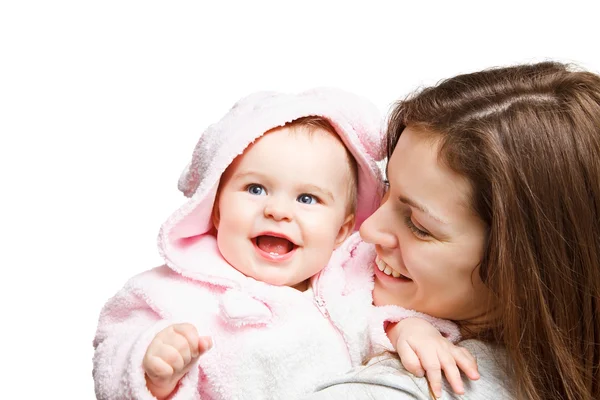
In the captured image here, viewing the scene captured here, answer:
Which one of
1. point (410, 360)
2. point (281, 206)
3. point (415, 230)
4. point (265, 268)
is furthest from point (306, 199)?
point (410, 360)

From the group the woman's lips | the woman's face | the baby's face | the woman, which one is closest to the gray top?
the woman

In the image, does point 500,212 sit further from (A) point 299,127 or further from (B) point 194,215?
(B) point 194,215

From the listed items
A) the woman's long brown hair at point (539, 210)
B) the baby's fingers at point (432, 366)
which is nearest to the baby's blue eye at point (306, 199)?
the woman's long brown hair at point (539, 210)

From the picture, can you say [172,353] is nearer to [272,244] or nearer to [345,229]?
[272,244]

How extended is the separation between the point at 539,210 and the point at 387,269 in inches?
16.8

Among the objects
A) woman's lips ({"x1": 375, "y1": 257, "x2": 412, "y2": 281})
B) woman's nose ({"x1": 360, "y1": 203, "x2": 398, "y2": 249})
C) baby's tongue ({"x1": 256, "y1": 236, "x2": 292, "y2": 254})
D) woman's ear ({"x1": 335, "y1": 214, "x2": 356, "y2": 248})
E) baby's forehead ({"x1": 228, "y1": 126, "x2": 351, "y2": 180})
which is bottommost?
woman's lips ({"x1": 375, "y1": 257, "x2": 412, "y2": 281})

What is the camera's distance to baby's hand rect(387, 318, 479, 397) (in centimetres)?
187

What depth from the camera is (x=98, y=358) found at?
2152 mm

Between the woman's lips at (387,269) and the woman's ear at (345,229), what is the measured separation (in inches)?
6.7

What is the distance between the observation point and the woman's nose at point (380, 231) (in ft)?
6.77

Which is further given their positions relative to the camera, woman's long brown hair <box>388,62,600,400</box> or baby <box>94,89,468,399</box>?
baby <box>94,89,468,399</box>

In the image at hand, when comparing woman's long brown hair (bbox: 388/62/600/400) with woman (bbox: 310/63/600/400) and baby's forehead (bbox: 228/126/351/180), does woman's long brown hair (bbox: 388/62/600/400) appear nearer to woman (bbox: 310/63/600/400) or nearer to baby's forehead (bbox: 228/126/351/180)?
woman (bbox: 310/63/600/400)

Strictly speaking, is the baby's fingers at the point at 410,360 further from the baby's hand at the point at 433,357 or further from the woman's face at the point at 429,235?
the woman's face at the point at 429,235

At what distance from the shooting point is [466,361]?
1.91 m
